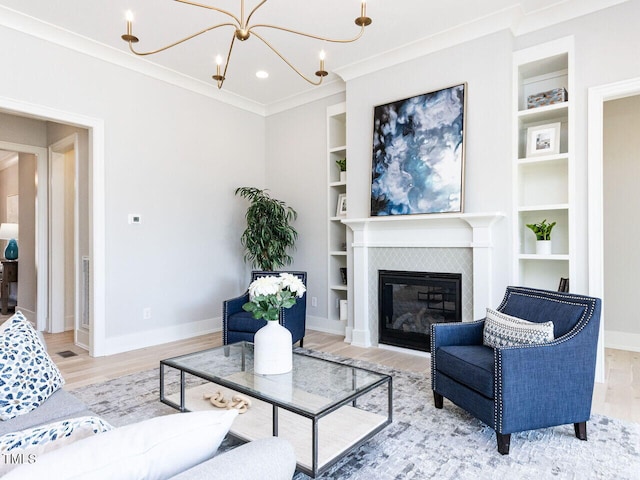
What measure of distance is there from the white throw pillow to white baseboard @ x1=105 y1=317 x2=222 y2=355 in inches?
140

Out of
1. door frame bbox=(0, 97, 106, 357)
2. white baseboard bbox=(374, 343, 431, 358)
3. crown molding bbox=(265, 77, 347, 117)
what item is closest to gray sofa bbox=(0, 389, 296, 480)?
white baseboard bbox=(374, 343, 431, 358)

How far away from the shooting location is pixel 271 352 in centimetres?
225

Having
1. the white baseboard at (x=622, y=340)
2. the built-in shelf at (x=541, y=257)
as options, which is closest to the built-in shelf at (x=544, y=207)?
the built-in shelf at (x=541, y=257)

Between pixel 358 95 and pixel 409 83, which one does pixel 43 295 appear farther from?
pixel 409 83

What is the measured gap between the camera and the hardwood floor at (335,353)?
9.11 ft

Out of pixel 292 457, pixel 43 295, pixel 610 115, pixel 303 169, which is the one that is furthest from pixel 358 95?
pixel 43 295

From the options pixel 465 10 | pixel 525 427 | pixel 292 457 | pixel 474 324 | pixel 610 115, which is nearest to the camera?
pixel 292 457

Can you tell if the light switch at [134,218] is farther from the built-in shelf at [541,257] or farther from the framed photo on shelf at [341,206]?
the built-in shelf at [541,257]

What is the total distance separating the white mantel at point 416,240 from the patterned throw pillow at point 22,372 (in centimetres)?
293

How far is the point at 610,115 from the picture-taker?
421cm

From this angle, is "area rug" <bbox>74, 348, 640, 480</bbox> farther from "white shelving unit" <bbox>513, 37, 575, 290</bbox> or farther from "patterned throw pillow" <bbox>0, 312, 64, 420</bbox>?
"white shelving unit" <bbox>513, 37, 575, 290</bbox>

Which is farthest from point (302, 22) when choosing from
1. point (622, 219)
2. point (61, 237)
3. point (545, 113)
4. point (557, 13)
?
point (61, 237)

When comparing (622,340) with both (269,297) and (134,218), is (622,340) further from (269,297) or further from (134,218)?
(134,218)

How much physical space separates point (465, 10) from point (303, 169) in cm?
252
